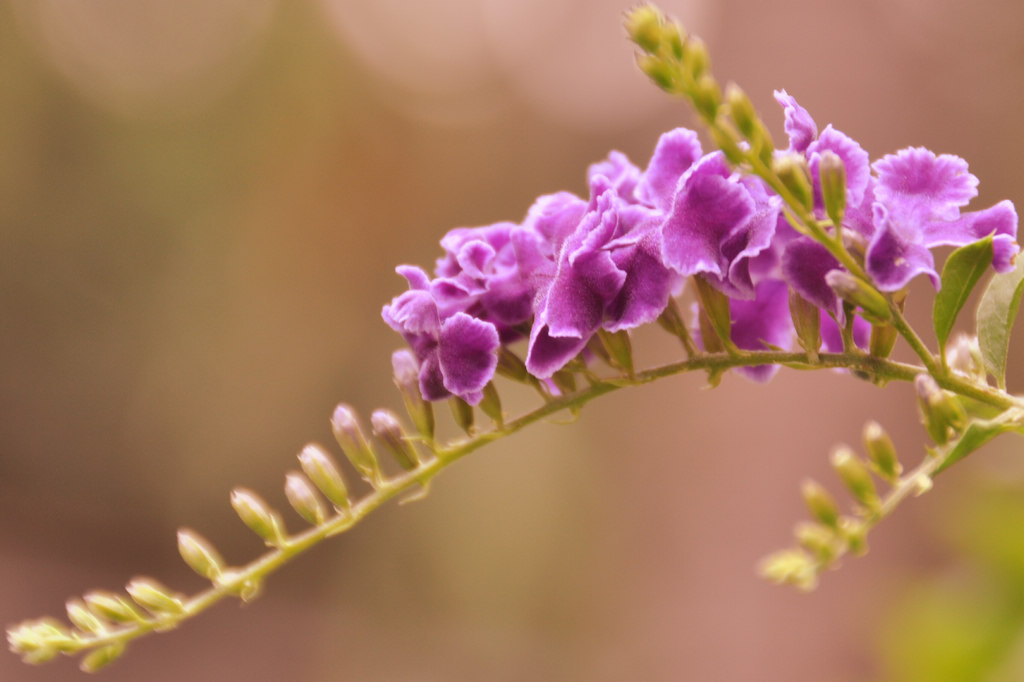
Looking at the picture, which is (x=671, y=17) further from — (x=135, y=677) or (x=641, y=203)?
(x=135, y=677)

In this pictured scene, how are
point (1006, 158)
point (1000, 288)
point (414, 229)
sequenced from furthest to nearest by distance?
point (414, 229)
point (1006, 158)
point (1000, 288)

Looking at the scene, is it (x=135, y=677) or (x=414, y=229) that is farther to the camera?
(x=414, y=229)

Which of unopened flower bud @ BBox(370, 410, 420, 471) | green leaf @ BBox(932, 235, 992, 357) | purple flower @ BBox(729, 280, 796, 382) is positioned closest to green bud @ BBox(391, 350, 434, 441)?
unopened flower bud @ BBox(370, 410, 420, 471)

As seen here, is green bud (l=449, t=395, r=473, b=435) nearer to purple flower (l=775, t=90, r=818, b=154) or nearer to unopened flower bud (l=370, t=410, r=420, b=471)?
unopened flower bud (l=370, t=410, r=420, b=471)

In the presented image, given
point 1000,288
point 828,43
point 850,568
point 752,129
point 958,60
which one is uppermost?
point 828,43

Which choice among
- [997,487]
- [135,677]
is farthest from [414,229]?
[997,487]

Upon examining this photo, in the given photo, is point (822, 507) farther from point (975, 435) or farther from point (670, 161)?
point (670, 161)

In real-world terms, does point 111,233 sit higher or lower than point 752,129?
higher
